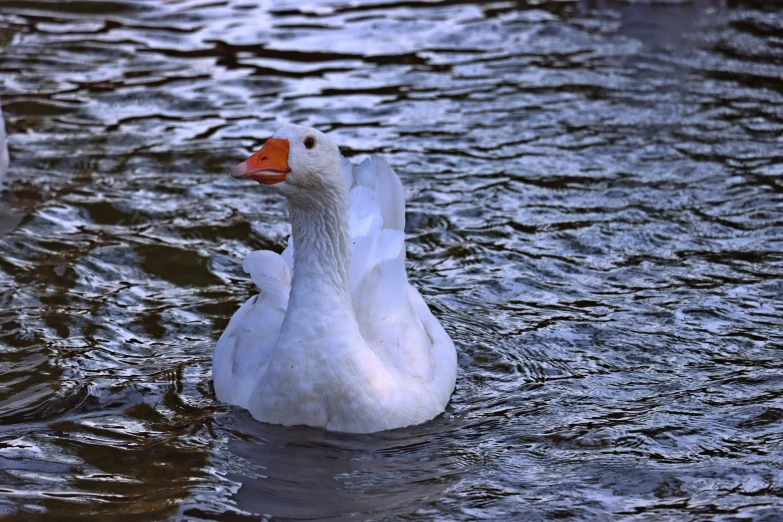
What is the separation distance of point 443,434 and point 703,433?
1322mm

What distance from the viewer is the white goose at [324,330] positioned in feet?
→ 18.6

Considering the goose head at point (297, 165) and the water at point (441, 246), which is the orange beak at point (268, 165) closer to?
the goose head at point (297, 165)

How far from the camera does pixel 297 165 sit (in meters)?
5.61

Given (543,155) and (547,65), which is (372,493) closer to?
(543,155)

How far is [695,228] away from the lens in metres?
8.46

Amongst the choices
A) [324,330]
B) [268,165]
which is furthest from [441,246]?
[268,165]

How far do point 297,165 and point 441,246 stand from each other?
9.74ft

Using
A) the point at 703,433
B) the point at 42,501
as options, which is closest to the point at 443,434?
the point at 703,433

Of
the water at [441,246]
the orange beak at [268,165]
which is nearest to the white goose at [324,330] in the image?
the orange beak at [268,165]

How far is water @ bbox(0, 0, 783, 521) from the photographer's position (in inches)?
215

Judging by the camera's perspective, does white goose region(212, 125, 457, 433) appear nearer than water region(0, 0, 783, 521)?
No

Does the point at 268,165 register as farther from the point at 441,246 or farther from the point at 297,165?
the point at 441,246

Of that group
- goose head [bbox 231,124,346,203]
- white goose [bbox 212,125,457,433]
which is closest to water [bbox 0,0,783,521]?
white goose [bbox 212,125,457,433]

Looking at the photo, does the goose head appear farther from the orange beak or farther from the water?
the water
